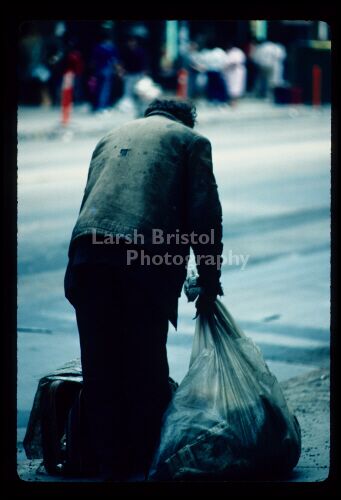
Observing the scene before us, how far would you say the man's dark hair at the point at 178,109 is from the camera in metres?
4.57

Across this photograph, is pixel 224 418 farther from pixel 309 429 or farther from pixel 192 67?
pixel 192 67

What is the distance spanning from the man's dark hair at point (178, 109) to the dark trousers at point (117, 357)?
30.6 inches

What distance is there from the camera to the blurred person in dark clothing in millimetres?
4254

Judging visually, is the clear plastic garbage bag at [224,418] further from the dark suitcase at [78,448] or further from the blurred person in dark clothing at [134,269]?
the dark suitcase at [78,448]

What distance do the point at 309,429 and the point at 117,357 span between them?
1.49 m

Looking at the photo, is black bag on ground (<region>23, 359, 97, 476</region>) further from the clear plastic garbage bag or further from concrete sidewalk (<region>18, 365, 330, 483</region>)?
the clear plastic garbage bag

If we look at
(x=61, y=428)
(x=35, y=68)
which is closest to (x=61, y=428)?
(x=61, y=428)

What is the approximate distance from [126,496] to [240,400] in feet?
2.34

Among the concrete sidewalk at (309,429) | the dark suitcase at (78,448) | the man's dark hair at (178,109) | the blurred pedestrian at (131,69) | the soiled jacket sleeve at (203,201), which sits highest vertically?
the man's dark hair at (178,109)

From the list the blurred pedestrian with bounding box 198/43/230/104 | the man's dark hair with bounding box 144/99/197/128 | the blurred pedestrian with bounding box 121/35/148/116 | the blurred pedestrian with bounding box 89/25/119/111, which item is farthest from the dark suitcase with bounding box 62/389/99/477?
the blurred pedestrian with bounding box 198/43/230/104

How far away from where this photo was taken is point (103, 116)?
23.8 meters

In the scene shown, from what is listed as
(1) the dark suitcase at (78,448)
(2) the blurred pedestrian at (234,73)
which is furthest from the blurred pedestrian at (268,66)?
(1) the dark suitcase at (78,448)

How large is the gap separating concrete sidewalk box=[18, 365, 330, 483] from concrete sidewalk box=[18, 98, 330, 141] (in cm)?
1446

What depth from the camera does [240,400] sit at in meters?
4.38
